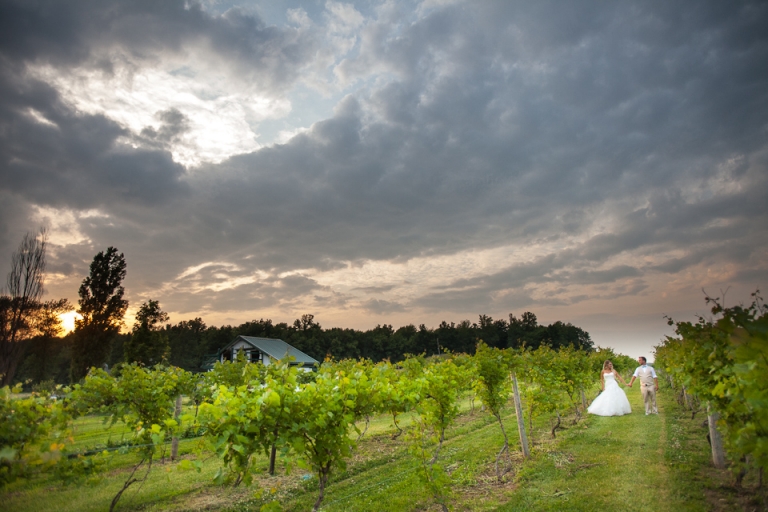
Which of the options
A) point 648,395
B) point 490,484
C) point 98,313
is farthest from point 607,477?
point 98,313

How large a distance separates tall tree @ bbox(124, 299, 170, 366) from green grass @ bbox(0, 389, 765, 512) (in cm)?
2289

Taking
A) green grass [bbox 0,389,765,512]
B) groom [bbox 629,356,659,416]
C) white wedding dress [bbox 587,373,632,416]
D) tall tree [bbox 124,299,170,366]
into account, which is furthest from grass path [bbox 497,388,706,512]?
tall tree [bbox 124,299,170,366]

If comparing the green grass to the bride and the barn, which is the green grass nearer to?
the bride

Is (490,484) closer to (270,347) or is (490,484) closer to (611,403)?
(611,403)

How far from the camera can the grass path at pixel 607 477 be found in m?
5.99

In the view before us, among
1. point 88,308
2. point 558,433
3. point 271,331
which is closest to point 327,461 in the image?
point 558,433

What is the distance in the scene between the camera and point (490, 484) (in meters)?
7.75

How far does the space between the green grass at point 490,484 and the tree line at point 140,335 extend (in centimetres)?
319

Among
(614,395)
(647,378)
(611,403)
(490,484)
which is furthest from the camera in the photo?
(647,378)

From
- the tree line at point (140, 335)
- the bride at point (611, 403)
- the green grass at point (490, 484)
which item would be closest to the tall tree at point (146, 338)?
the tree line at point (140, 335)

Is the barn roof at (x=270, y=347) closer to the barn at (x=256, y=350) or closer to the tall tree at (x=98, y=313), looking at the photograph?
the barn at (x=256, y=350)

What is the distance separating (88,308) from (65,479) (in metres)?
38.8

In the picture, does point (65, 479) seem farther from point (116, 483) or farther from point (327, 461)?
point (116, 483)

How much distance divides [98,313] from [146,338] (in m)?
7.54
